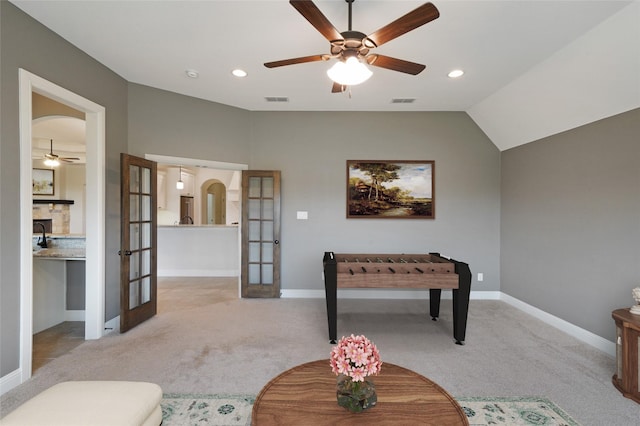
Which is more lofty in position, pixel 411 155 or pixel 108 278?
pixel 411 155

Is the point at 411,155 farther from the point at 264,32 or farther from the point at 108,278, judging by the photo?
the point at 108,278

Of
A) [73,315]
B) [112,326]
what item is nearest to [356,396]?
[112,326]

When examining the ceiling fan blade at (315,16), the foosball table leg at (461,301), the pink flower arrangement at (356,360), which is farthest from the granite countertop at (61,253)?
the foosball table leg at (461,301)

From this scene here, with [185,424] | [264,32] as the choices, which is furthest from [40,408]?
[264,32]

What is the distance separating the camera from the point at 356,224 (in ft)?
14.6

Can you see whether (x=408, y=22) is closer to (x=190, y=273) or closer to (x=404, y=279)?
(x=404, y=279)

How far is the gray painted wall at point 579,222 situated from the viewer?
2.66m

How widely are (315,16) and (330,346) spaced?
9.12ft

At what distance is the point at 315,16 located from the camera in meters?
1.66

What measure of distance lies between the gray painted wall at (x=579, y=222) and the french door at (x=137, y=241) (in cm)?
500

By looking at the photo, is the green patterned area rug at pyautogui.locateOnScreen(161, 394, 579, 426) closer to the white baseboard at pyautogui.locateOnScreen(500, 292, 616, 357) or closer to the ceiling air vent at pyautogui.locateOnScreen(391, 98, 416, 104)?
the white baseboard at pyautogui.locateOnScreen(500, 292, 616, 357)

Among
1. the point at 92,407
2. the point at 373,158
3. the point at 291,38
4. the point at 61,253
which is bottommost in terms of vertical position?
the point at 92,407

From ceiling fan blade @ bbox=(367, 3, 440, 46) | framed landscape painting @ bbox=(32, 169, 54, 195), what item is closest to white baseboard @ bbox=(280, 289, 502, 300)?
ceiling fan blade @ bbox=(367, 3, 440, 46)

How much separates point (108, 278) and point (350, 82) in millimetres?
3296
